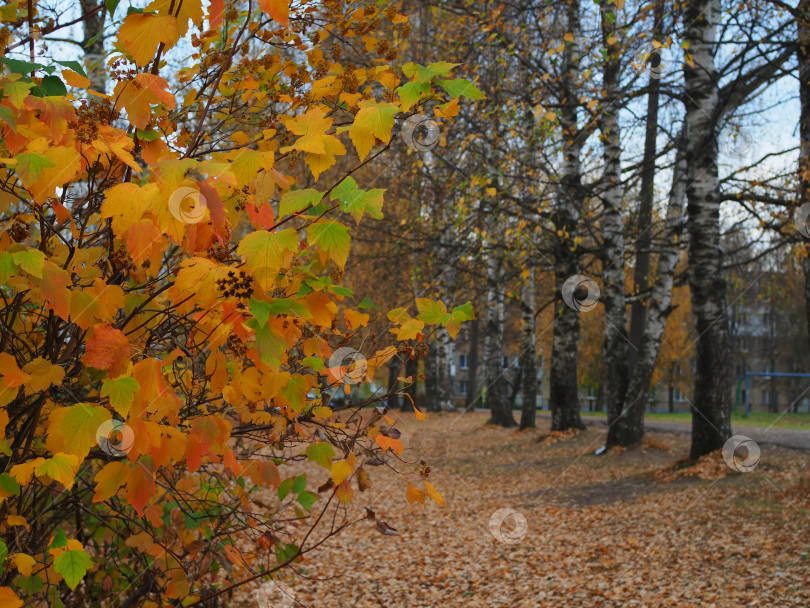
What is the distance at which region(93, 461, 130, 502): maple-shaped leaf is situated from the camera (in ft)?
6.82

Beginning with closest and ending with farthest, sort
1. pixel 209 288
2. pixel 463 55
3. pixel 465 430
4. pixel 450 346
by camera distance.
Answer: pixel 209 288 < pixel 463 55 < pixel 465 430 < pixel 450 346

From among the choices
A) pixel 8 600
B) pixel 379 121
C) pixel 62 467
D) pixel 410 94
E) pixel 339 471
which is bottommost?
pixel 8 600

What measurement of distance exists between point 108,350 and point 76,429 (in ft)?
0.74

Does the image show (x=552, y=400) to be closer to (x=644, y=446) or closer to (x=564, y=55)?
(x=644, y=446)

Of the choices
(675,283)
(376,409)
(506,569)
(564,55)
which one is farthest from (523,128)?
→ (376,409)

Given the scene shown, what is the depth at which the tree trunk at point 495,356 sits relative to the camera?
65.5 ft

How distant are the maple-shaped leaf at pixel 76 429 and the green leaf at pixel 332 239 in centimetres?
72

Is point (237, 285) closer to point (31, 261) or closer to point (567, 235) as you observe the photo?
point (31, 261)

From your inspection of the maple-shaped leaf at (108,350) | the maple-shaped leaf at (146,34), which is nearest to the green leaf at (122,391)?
the maple-shaped leaf at (108,350)

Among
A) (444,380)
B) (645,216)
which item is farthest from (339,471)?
(444,380)

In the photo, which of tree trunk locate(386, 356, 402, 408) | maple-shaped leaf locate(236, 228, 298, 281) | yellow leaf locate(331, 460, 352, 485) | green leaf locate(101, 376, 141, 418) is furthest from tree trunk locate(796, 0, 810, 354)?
green leaf locate(101, 376, 141, 418)

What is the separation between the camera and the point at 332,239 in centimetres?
188

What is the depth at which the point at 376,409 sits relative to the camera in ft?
9.62

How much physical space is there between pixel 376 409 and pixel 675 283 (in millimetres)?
12279
